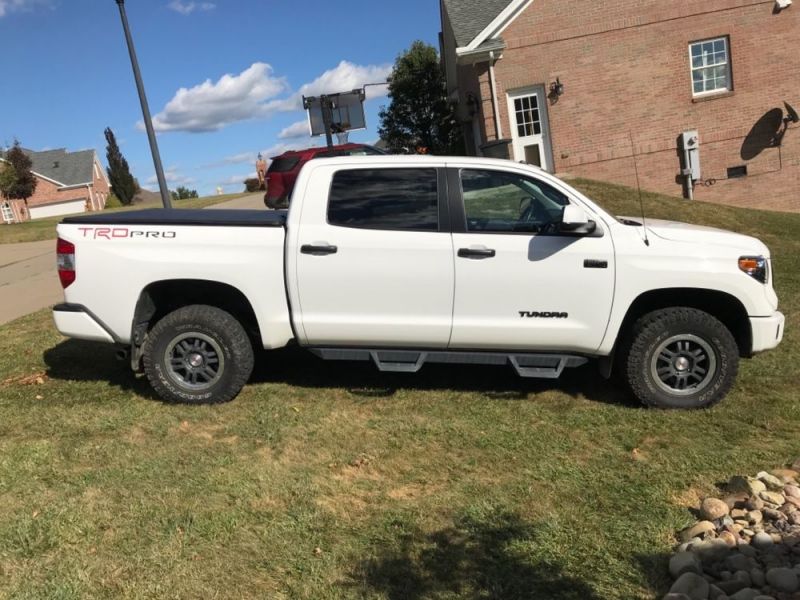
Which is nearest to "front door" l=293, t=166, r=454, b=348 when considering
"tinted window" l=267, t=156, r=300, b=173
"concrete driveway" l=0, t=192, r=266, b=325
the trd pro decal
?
the trd pro decal

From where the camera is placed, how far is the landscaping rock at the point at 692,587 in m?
2.79

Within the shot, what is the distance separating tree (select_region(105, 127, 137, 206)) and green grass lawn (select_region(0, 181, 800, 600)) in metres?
60.6

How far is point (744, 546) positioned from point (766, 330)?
6.75ft

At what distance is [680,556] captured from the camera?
305cm

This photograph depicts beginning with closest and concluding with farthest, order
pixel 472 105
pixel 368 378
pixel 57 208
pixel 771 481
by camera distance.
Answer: pixel 771 481
pixel 368 378
pixel 472 105
pixel 57 208

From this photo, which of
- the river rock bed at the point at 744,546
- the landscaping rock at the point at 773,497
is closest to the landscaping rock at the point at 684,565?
the river rock bed at the point at 744,546

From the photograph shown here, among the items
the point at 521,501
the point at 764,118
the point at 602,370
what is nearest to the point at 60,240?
the point at 521,501

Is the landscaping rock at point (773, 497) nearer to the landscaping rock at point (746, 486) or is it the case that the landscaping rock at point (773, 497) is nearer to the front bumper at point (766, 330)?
the landscaping rock at point (746, 486)

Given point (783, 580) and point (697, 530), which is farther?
point (697, 530)

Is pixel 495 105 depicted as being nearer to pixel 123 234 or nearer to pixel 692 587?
pixel 123 234

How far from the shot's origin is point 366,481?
12.9 ft

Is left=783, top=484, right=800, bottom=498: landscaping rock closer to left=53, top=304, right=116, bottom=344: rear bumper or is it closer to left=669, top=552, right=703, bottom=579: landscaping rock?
left=669, top=552, right=703, bottom=579: landscaping rock

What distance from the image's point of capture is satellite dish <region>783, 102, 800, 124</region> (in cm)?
1609

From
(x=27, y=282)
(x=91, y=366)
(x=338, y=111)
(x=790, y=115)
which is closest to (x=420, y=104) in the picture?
(x=338, y=111)
